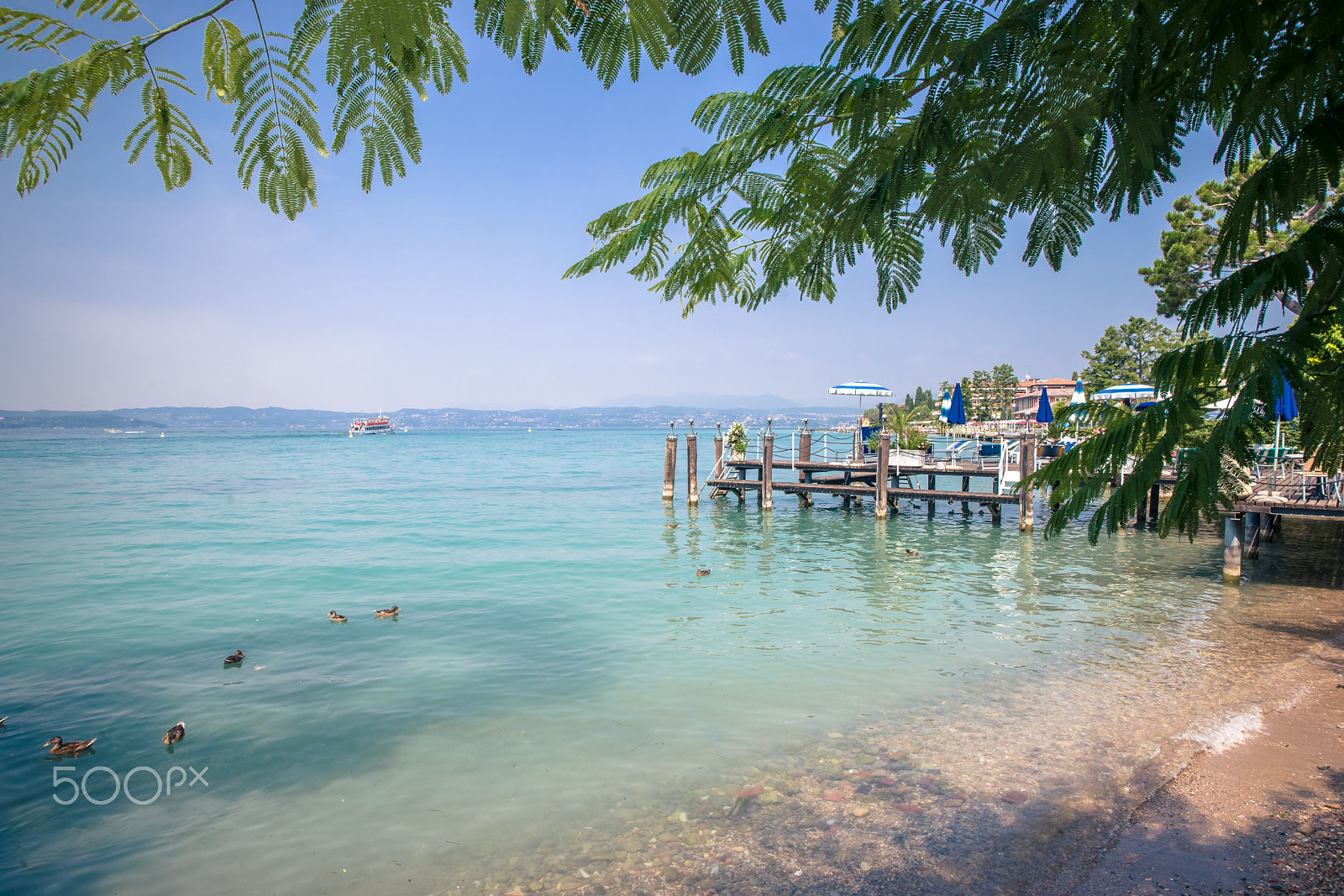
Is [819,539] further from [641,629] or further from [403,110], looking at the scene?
[403,110]

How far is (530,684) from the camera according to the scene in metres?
9.72

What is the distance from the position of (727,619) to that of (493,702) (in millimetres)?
5011

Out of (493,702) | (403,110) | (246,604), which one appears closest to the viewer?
(403,110)

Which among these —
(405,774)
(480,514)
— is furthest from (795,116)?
(480,514)

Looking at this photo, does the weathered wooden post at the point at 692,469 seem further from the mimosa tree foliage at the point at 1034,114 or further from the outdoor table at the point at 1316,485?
the mimosa tree foliage at the point at 1034,114

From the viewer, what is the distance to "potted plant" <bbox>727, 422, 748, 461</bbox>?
3206 centimetres

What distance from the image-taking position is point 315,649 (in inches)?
450

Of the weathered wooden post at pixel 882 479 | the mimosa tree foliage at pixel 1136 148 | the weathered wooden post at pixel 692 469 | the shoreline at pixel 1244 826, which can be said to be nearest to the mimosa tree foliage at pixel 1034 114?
the mimosa tree foliage at pixel 1136 148

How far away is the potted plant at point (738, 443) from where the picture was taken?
32.1 meters

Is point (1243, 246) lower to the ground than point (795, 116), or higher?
lower

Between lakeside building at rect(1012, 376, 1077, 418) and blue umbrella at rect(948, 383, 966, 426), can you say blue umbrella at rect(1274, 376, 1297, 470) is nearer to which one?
blue umbrella at rect(948, 383, 966, 426)

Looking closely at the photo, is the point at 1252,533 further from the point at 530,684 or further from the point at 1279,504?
the point at 530,684

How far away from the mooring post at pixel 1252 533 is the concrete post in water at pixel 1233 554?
10.5 feet

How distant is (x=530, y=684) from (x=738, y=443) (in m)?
23.3
